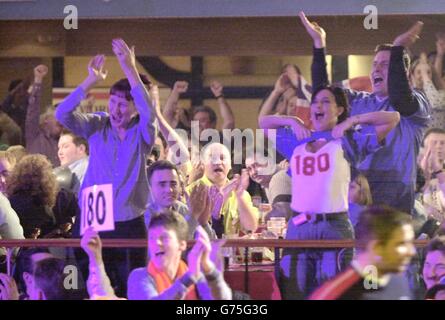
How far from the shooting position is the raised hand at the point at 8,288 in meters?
5.78

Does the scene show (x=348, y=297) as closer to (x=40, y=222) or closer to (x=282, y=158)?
(x=282, y=158)

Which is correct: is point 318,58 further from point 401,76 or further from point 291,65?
point 401,76

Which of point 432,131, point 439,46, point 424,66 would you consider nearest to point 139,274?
point 432,131

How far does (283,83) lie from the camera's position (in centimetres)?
562

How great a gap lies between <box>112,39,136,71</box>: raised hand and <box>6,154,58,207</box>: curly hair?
0.70m

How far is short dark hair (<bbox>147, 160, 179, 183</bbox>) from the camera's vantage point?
568 cm

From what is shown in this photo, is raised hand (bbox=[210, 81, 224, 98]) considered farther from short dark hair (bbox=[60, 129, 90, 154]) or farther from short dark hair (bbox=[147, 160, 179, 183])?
short dark hair (bbox=[60, 129, 90, 154])

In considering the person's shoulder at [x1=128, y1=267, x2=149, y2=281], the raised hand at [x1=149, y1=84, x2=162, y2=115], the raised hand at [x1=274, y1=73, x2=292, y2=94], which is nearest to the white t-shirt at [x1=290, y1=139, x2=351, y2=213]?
the raised hand at [x1=274, y1=73, x2=292, y2=94]

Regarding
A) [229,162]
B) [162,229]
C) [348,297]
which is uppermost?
[229,162]

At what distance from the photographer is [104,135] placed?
5785 mm

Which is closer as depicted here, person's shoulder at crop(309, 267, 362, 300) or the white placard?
person's shoulder at crop(309, 267, 362, 300)

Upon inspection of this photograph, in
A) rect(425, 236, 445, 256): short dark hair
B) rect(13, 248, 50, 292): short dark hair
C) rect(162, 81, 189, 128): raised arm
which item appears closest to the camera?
rect(425, 236, 445, 256): short dark hair

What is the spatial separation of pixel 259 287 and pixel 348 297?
1.62ft

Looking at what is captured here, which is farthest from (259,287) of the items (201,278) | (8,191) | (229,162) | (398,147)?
(8,191)
